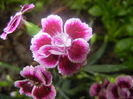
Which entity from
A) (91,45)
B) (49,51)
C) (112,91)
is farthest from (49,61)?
(91,45)

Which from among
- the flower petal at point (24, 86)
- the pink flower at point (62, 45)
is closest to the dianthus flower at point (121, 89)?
the pink flower at point (62, 45)

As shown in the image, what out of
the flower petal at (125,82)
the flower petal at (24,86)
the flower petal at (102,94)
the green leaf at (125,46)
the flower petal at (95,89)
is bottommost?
the flower petal at (102,94)

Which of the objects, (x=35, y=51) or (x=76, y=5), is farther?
(x=76, y=5)

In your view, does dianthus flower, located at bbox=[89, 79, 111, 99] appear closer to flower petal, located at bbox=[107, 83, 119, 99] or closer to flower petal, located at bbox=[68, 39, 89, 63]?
flower petal, located at bbox=[107, 83, 119, 99]

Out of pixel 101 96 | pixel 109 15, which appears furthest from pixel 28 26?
pixel 109 15

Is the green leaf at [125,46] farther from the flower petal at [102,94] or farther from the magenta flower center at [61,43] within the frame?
the magenta flower center at [61,43]

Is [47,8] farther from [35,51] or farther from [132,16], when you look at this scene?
[35,51]

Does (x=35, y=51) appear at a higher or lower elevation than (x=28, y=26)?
lower
